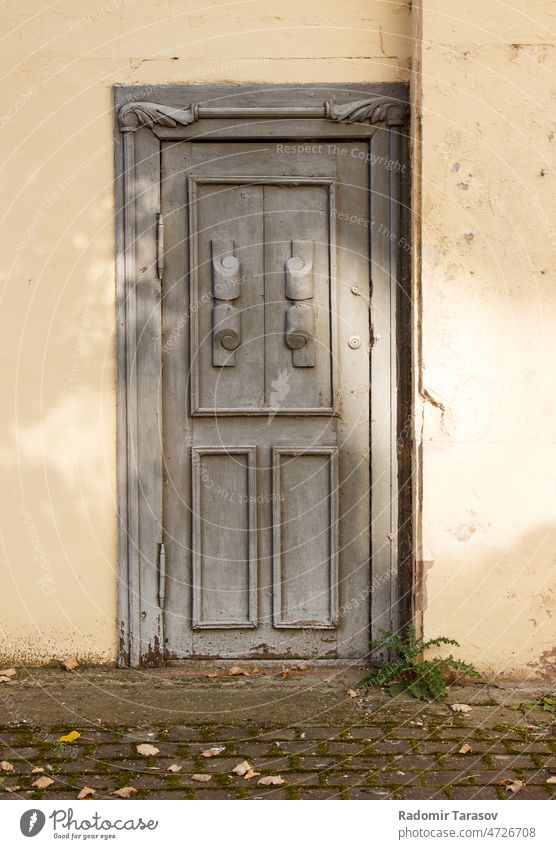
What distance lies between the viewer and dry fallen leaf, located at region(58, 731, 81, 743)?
3.87m

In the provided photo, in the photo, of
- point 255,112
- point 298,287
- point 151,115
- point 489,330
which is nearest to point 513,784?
point 489,330

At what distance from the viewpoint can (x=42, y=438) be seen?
4656 mm

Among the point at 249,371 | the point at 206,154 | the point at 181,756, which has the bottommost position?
the point at 181,756

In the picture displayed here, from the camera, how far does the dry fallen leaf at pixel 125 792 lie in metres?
3.35

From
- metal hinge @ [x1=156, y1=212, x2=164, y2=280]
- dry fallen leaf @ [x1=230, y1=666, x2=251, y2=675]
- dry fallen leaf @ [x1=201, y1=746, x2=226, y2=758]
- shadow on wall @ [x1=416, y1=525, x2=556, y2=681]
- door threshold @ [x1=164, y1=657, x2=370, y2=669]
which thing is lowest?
dry fallen leaf @ [x1=201, y1=746, x2=226, y2=758]

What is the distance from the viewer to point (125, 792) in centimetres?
337

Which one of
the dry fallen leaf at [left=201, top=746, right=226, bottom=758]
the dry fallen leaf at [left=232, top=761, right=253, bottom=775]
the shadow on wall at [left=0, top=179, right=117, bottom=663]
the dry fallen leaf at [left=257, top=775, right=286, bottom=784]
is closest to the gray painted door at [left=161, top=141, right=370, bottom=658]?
the shadow on wall at [left=0, top=179, right=117, bottom=663]

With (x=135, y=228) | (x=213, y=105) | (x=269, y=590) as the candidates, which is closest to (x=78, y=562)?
(x=269, y=590)

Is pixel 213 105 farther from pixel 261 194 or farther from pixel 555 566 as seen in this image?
pixel 555 566

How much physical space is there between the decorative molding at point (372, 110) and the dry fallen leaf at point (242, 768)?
282 centimetres

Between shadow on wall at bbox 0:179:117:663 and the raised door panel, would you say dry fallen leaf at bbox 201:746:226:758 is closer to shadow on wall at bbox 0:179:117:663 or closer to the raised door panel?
shadow on wall at bbox 0:179:117:663

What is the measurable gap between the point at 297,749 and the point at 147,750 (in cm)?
57

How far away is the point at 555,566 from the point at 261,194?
2.16m

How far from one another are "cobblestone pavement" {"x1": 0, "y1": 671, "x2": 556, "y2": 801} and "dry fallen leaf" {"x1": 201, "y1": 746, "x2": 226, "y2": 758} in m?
0.02
